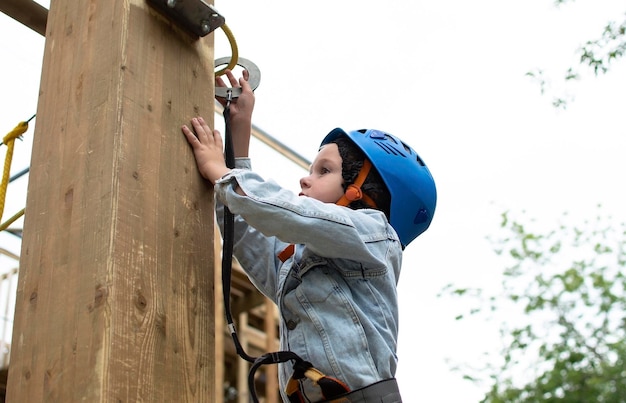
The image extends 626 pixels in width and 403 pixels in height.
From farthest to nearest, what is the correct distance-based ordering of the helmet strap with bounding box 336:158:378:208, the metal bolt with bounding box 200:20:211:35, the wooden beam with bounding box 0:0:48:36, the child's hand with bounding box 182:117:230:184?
the wooden beam with bounding box 0:0:48:36, the helmet strap with bounding box 336:158:378:208, the metal bolt with bounding box 200:20:211:35, the child's hand with bounding box 182:117:230:184

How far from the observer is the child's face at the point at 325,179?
2.33 metres

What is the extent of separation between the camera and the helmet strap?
231cm

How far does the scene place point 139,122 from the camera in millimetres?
1851

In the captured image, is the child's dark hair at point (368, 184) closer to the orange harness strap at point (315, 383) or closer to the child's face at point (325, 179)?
the child's face at point (325, 179)

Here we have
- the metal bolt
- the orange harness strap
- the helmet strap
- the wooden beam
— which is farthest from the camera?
the wooden beam

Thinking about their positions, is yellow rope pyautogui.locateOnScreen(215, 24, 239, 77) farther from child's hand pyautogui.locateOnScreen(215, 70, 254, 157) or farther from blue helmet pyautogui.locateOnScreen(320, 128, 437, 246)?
blue helmet pyautogui.locateOnScreen(320, 128, 437, 246)

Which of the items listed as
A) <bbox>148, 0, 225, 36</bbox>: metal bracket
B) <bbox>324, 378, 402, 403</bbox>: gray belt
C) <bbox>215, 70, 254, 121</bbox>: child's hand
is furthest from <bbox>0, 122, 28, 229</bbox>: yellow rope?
<bbox>324, 378, 402, 403</bbox>: gray belt

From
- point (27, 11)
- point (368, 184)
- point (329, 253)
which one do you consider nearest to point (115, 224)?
point (329, 253)

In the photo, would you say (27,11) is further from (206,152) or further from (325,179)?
(325,179)

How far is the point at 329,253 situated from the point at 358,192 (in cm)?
42

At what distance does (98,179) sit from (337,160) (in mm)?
873

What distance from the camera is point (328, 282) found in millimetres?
1980

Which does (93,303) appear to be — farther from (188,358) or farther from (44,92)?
(44,92)

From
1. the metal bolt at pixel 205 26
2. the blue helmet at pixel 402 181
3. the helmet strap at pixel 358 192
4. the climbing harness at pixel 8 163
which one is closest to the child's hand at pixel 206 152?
the metal bolt at pixel 205 26
